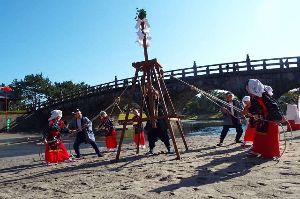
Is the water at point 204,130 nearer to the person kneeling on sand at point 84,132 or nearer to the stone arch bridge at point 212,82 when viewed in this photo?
the stone arch bridge at point 212,82

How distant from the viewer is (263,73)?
2967cm

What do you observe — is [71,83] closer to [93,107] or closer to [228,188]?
[93,107]

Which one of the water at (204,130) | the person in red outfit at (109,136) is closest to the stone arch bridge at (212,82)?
the water at (204,130)

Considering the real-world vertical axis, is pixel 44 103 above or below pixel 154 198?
above

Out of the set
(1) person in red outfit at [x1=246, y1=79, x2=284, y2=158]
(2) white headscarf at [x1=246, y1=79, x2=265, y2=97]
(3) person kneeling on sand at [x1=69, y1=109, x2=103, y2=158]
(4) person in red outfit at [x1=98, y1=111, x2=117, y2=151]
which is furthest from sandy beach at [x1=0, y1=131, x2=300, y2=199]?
(4) person in red outfit at [x1=98, y1=111, x2=117, y2=151]

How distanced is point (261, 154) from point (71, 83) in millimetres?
77555

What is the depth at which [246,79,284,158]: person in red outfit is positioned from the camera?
24.0 ft

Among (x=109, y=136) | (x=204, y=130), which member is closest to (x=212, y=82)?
(x=204, y=130)

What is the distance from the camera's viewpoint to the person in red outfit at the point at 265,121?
7305mm

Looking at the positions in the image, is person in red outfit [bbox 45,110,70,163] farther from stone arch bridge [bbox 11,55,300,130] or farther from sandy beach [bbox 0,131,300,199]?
stone arch bridge [bbox 11,55,300,130]

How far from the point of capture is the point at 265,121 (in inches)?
289

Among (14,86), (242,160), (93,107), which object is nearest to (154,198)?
(242,160)

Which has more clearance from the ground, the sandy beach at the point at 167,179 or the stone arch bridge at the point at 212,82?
the stone arch bridge at the point at 212,82

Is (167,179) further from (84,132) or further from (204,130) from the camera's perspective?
(204,130)
